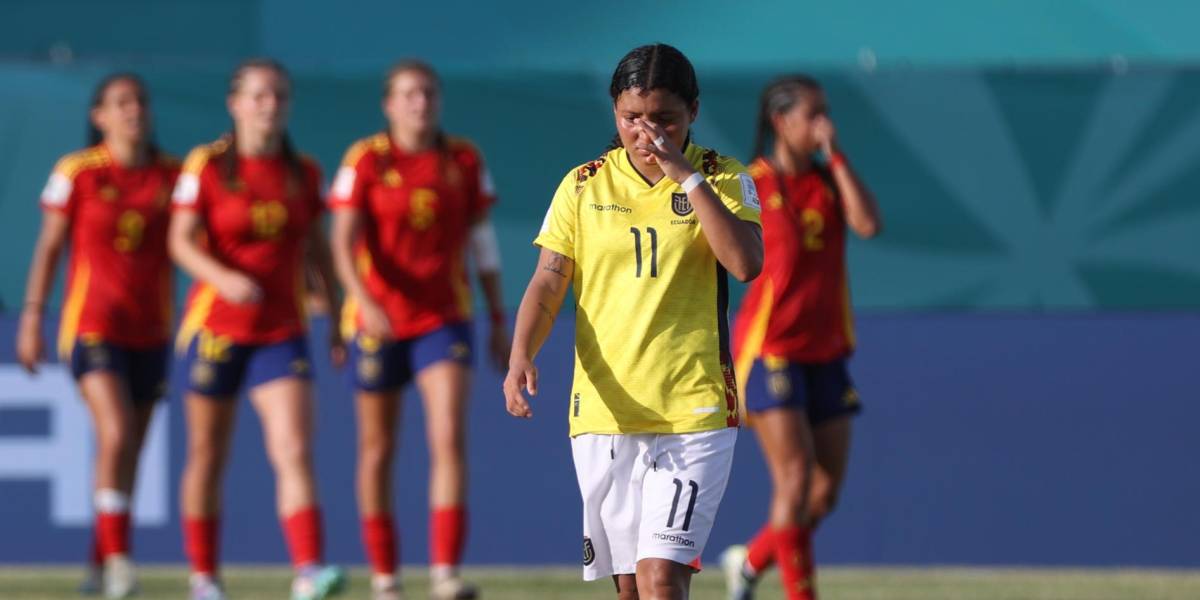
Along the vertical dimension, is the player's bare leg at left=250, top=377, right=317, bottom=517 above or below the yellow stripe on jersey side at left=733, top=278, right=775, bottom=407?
below

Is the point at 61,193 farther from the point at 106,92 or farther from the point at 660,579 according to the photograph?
the point at 660,579

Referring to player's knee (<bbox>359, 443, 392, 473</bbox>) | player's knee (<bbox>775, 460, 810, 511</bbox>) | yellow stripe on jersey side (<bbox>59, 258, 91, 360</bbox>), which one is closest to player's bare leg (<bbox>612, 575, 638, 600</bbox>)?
player's knee (<bbox>775, 460, 810, 511</bbox>)

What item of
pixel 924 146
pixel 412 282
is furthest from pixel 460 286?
pixel 924 146

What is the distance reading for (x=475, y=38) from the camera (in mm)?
12688

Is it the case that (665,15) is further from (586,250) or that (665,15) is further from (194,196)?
(586,250)

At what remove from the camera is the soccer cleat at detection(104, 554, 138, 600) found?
920 cm

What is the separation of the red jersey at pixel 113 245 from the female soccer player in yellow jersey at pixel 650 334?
14.6 feet

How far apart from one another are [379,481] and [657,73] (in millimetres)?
4212

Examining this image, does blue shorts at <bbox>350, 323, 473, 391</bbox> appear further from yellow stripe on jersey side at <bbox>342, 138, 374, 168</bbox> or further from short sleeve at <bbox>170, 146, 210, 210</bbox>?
short sleeve at <bbox>170, 146, 210, 210</bbox>

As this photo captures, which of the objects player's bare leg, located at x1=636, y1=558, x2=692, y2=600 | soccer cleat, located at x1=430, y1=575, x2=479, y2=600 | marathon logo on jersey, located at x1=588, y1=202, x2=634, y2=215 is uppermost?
marathon logo on jersey, located at x1=588, y1=202, x2=634, y2=215

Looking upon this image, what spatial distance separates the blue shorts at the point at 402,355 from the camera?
8922mm

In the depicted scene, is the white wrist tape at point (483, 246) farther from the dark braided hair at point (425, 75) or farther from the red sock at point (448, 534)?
the red sock at point (448, 534)

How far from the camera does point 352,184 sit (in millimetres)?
9031

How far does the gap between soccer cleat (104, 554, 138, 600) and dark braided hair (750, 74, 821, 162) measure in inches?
133
